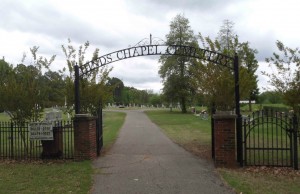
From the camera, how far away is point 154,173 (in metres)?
10.0

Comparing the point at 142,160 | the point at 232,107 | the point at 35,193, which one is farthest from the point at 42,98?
the point at 232,107

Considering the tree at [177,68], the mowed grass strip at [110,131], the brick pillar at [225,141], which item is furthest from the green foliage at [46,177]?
the tree at [177,68]

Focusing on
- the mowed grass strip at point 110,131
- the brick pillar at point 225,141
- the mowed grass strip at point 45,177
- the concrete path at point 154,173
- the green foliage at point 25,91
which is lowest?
the mowed grass strip at point 110,131

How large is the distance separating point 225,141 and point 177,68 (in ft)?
142

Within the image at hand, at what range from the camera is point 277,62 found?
1195 centimetres

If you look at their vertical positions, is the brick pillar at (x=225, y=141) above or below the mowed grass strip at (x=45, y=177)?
above

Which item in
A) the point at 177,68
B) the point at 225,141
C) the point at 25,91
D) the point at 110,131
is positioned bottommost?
the point at 110,131

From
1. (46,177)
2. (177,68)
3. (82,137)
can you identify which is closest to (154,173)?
(46,177)

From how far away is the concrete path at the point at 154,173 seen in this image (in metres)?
8.20

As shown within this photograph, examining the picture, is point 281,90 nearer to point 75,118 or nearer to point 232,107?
point 232,107

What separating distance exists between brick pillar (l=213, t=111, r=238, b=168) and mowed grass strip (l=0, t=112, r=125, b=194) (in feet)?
11.9

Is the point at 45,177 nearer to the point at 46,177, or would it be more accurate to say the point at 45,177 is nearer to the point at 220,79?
the point at 46,177

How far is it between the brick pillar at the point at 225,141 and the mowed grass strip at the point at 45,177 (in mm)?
3629

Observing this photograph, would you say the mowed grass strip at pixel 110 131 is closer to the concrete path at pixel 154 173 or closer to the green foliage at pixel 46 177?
the concrete path at pixel 154 173
